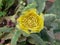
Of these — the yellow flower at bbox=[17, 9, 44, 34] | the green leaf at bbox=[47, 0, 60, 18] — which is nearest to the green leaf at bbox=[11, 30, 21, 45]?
the yellow flower at bbox=[17, 9, 44, 34]

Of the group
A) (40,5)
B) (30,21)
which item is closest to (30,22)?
(30,21)

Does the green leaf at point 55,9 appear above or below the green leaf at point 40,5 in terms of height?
below

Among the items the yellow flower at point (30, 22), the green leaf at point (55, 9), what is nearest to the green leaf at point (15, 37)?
the yellow flower at point (30, 22)

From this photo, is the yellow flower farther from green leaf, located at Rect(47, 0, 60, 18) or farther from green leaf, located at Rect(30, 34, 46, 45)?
green leaf, located at Rect(47, 0, 60, 18)

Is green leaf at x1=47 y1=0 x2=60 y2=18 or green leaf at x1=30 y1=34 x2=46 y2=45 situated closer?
green leaf at x1=30 y1=34 x2=46 y2=45

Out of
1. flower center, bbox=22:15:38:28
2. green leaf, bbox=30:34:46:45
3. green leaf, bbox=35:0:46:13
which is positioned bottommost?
green leaf, bbox=30:34:46:45

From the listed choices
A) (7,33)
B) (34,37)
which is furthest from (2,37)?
(34,37)

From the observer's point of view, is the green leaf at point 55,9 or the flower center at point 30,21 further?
the green leaf at point 55,9

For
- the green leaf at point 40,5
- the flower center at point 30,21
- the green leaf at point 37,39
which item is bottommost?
the green leaf at point 37,39

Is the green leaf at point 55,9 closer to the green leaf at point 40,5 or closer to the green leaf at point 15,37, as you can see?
the green leaf at point 40,5
